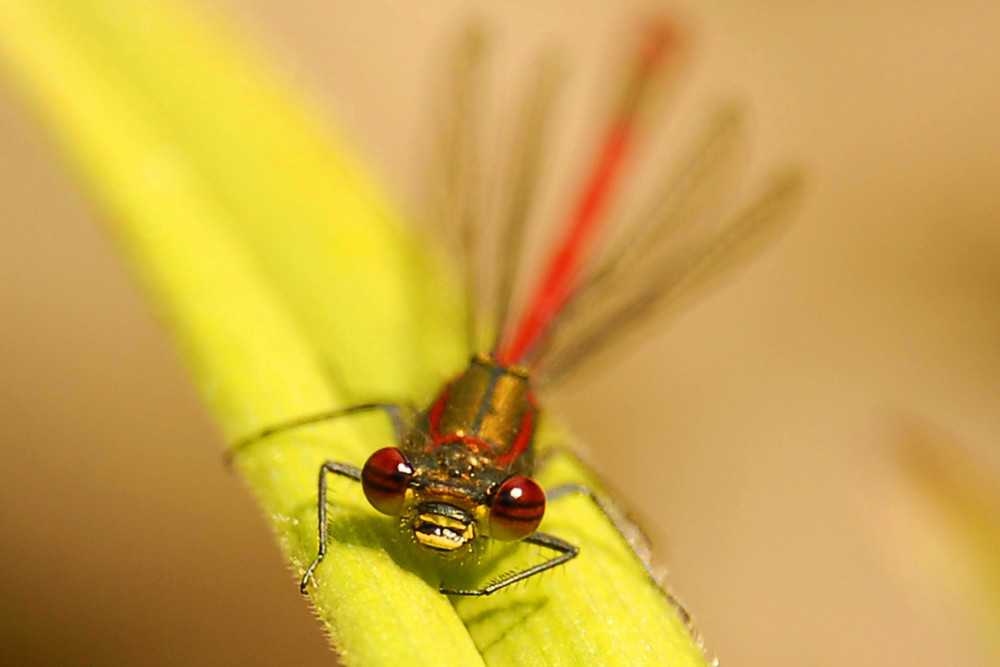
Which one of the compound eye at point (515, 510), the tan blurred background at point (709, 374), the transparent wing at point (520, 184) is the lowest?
the tan blurred background at point (709, 374)

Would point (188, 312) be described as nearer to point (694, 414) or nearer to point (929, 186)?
point (694, 414)

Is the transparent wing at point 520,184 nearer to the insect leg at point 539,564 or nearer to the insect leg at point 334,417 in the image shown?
the insect leg at point 334,417

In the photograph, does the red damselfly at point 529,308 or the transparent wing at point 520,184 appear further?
the transparent wing at point 520,184

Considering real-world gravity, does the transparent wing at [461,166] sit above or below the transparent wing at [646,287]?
above

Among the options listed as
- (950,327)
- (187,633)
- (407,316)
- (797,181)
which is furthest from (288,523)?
(950,327)

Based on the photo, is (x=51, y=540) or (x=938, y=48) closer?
(x=51, y=540)

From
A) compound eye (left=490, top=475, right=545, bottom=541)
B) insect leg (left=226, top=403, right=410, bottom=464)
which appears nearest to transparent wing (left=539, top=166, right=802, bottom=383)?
insect leg (left=226, top=403, right=410, bottom=464)

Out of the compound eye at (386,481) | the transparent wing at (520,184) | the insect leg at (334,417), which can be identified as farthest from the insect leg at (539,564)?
the transparent wing at (520,184)
